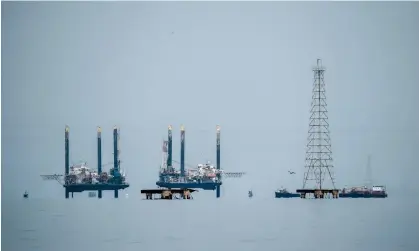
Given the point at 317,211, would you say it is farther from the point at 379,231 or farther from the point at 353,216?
the point at 379,231

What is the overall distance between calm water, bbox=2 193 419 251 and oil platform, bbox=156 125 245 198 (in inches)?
1158

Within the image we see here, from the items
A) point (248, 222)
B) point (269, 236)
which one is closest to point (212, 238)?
point (269, 236)

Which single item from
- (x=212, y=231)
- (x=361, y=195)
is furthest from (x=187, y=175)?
(x=212, y=231)

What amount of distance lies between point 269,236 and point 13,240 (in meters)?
11.2

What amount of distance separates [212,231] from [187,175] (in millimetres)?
46964

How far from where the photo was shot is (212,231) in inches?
1657

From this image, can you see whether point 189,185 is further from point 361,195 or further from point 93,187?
point 361,195

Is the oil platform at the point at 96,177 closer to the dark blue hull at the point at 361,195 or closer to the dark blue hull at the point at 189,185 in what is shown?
the dark blue hull at the point at 189,185

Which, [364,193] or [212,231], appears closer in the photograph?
[212,231]

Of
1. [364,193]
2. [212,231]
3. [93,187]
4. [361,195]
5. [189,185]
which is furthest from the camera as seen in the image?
[189,185]

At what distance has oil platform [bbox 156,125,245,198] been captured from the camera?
8756 centimetres

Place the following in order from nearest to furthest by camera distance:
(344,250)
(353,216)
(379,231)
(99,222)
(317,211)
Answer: (344,250), (379,231), (99,222), (353,216), (317,211)

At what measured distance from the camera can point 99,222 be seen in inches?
1895

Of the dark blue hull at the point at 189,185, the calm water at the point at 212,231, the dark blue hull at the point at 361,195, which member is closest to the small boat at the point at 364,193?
the dark blue hull at the point at 361,195
